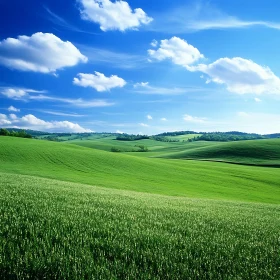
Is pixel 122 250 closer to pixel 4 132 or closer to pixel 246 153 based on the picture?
pixel 246 153

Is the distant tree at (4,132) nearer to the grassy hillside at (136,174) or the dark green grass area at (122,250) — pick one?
the grassy hillside at (136,174)

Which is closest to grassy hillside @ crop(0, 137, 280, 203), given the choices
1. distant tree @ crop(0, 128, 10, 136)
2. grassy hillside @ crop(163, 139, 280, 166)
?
grassy hillside @ crop(163, 139, 280, 166)

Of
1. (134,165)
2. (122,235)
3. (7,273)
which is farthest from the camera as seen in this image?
(134,165)

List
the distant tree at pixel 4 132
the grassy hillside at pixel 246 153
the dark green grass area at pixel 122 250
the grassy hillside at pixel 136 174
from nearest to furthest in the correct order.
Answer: the dark green grass area at pixel 122 250 < the grassy hillside at pixel 136 174 < the grassy hillside at pixel 246 153 < the distant tree at pixel 4 132

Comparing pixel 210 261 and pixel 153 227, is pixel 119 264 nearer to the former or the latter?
pixel 210 261

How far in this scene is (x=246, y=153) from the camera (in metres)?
120

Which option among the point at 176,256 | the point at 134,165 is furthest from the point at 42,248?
the point at 134,165

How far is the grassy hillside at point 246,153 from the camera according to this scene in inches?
4281

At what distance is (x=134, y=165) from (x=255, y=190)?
2867 centimetres

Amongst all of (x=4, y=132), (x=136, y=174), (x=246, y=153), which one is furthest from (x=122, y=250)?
(x=4, y=132)

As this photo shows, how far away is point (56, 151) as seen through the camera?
249 feet

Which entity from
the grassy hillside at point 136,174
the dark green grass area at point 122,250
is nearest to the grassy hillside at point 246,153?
the grassy hillside at point 136,174

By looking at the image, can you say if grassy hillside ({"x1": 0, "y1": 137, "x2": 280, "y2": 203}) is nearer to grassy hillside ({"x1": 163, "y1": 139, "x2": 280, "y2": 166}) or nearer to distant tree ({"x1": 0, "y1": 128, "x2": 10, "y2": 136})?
grassy hillside ({"x1": 163, "y1": 139, "x2": 280, "y2": 166})

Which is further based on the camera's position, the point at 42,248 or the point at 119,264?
the point at 42,248
